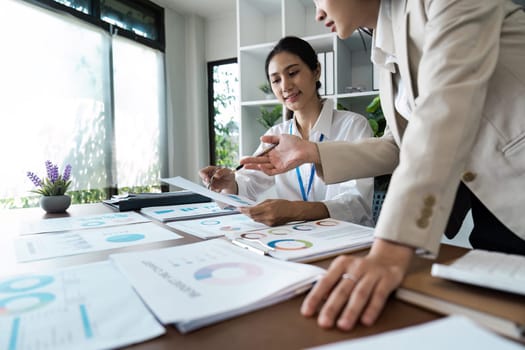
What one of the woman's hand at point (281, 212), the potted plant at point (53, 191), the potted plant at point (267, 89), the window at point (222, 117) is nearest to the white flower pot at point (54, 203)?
the potted plant at point (53, 191)

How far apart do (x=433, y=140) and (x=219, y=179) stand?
42.8 inches

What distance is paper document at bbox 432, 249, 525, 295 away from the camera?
16.1 inches

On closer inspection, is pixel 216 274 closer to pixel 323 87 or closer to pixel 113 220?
pixel 113 220

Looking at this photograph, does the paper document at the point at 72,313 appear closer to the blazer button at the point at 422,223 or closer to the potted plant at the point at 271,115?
the blazer button at the point at 422,223

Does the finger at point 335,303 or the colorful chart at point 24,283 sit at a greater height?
the finger at point 335,303

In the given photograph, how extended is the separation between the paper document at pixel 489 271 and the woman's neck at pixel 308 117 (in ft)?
4.09

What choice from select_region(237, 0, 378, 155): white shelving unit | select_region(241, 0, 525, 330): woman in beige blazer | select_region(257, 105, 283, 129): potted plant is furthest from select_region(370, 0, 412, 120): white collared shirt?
select_region(257, 105, 283, 129): potted plant

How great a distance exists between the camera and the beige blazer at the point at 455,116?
0.53m

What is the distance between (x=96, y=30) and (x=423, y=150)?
133 inches

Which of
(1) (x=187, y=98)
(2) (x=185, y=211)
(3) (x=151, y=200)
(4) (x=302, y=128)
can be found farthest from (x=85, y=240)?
(1) (x=187, y=98)

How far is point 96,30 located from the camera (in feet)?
10.4

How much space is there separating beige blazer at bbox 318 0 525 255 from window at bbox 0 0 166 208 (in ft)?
8.72

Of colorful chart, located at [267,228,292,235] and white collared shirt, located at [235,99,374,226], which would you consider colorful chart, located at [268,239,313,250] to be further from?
white collared shirt, located at [235,99,374,226]

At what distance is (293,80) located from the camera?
5.57 feet
